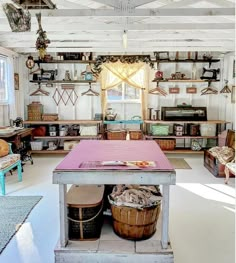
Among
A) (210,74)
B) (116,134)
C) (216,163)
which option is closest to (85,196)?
(216,163)

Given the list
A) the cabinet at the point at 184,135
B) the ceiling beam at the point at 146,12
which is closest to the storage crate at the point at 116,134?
the cabinet at the point at 184,135

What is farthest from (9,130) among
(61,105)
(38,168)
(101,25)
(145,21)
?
(145,21)

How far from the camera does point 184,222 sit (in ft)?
Answer: 11.0

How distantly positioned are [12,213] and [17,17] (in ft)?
7.33

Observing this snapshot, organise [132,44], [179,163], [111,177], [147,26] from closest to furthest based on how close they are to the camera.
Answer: [111,177] < [147,26] < [132,44] < [179,163]

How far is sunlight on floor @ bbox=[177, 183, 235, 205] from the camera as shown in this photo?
407 cm

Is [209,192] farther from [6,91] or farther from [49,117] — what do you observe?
[6,91]

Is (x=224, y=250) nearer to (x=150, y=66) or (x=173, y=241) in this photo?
(x=173, y=241)

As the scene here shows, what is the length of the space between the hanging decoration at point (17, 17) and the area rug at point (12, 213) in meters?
2.07

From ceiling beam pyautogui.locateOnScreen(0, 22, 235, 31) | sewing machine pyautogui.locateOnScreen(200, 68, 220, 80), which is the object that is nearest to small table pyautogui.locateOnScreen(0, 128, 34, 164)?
ceiling beam pyautogui.locateOnScreen(0, 22, 235, 31)

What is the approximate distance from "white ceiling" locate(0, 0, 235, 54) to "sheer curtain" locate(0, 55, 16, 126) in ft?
1.26

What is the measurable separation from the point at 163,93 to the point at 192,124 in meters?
1.04

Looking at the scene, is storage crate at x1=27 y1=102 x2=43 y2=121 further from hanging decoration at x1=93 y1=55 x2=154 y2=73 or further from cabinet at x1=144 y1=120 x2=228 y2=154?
cabinet at x1=144 y1=120 x2=228 y2=154

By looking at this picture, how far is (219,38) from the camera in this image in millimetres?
5016
